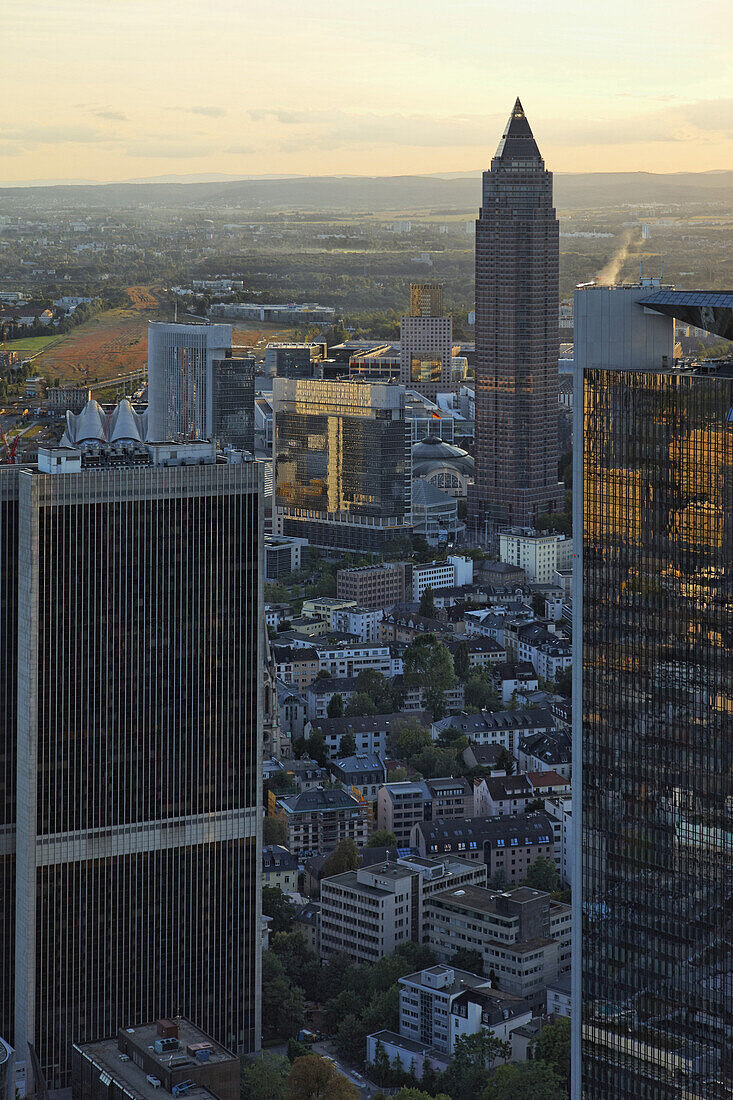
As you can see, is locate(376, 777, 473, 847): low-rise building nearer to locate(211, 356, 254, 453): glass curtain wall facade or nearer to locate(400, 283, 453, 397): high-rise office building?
locate(211, 356, 254, 453): glass curtain wall facade

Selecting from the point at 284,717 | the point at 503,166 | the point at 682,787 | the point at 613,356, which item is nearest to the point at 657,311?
the point at 613,356

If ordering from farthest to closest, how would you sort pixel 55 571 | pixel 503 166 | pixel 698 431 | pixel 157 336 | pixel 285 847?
1. pixel 503 166
2. pixel 157 336
3. pixel 285 847
4. pixel 55 571
5. pixel 698 431

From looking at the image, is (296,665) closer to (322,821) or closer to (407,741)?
(407,741)

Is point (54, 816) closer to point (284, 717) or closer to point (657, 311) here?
point (657, 311)

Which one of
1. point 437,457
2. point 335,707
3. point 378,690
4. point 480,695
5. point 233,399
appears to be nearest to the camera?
point 335,707

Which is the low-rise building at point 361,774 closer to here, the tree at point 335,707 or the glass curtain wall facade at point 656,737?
the tree at point 335,707

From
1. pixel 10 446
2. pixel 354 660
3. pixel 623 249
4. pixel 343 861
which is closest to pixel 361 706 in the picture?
pixel 354 660

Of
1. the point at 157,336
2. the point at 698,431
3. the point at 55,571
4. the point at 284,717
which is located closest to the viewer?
the point at 698,431

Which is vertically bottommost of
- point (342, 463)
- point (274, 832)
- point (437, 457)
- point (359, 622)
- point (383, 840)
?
point (383, 840)

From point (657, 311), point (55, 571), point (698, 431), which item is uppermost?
point (657, 311)
